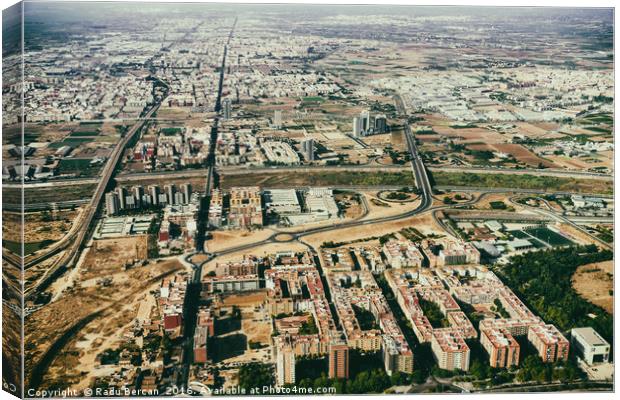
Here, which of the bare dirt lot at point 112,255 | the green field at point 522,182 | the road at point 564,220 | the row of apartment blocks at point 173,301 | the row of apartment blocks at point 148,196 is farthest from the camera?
the green field at point 522,182

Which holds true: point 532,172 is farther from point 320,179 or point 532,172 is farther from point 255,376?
point 255,376

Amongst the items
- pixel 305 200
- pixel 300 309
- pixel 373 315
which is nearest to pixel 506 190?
pixel 305 200

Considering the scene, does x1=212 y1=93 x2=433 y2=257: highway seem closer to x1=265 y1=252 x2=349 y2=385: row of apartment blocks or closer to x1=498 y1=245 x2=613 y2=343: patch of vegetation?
x1=265 y1=252 x2=349 y2=385: row of apartment blocks

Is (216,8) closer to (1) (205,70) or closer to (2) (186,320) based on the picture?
(1) (205,70)

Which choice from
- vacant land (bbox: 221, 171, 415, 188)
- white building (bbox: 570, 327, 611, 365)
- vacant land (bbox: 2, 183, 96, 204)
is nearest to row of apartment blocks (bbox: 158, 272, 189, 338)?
vacant land (bbox: 2, 183, 96, 204)

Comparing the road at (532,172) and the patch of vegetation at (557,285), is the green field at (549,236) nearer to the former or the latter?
the patch of vegetation at (557,285)

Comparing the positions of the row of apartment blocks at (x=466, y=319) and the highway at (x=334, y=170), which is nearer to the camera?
the row of apartment blocks at (x=466, y=319)

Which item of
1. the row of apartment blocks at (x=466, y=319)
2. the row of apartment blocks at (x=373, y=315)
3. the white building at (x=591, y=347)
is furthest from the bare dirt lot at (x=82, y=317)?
the white building at (x=591, y=347)
